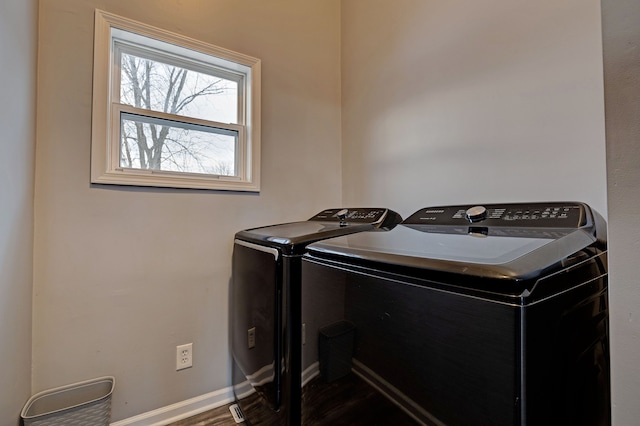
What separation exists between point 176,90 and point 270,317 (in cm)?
144

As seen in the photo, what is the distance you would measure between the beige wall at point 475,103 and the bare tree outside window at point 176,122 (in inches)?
36.2

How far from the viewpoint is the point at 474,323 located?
22.3 inches

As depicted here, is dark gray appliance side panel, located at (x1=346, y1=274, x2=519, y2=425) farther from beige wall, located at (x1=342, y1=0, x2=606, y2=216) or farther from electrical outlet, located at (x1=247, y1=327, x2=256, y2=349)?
beige wall, located at (x1=342, y1=0, x2=606, y2=216)

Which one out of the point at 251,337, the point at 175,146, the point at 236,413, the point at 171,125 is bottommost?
the point at 236,413

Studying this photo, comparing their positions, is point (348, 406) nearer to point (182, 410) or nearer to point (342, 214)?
point (342, 214)

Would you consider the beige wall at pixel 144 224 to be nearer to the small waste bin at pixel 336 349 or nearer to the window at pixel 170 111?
the window at pixel 170 111

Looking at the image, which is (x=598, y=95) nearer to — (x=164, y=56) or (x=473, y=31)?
(x=473, y=31)

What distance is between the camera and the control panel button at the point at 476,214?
3.76 feet

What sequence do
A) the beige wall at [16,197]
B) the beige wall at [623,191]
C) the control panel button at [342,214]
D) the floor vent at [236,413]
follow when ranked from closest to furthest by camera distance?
the beige wall at [623,191] → the beige wall at [16,197] → the floor vent at [236,413] → the control panel button at [342,214]

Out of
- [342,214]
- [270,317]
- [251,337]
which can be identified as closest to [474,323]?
[270,317]

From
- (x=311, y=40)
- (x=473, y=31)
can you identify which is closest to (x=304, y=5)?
(x=311, y=40)

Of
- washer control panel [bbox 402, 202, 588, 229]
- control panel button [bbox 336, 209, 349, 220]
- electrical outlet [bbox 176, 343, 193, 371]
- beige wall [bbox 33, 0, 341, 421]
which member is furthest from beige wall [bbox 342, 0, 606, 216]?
electrical outlet [bbox 176, 343, 193, 371]

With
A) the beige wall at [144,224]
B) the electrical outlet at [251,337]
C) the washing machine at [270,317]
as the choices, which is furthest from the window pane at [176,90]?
the electrical outlet at [251,337]

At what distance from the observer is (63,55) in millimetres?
1372
